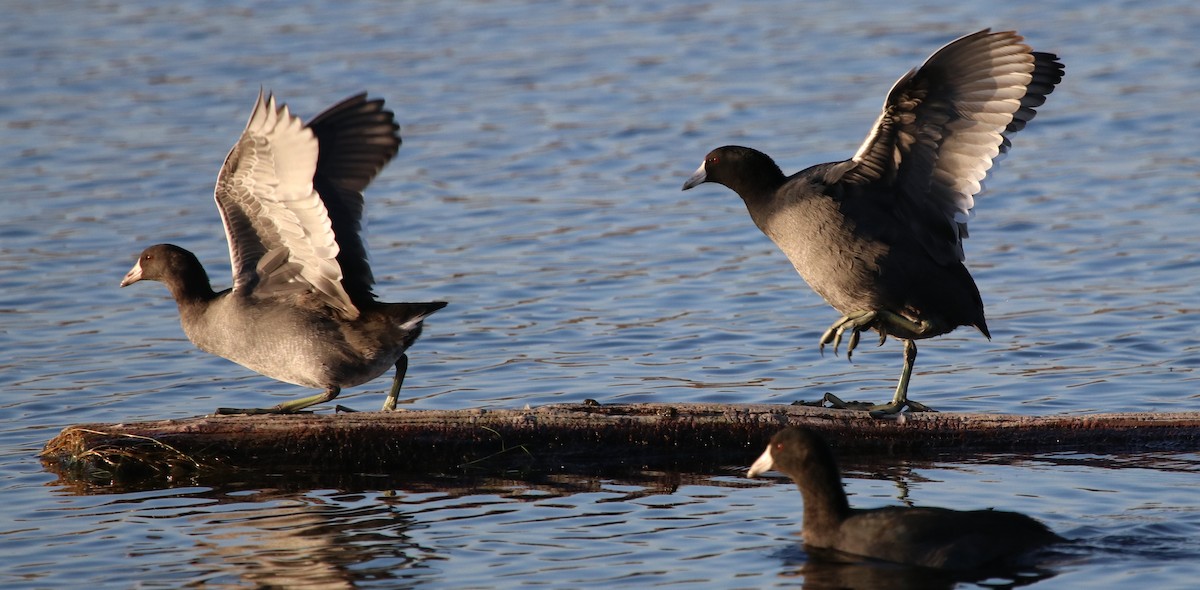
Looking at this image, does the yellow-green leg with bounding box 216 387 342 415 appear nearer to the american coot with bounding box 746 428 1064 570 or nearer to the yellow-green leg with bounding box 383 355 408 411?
the yellow-green leg with bounding box 383 355 408 411

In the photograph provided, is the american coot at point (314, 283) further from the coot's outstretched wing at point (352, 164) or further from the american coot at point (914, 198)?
the american coot at point (914, 198)

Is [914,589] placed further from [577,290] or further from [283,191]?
[577,290]

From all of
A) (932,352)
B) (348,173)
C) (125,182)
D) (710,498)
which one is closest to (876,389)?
(932,352)

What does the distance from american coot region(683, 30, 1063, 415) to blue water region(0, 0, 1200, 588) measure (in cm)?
84

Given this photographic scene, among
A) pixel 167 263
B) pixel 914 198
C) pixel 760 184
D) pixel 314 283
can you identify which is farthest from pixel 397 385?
pixel 914 198

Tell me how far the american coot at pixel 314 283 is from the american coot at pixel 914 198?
172 centimetres

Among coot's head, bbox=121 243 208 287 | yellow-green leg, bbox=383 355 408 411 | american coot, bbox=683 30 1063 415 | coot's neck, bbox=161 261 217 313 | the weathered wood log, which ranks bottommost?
the weathered wood log

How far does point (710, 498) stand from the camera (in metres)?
6.57

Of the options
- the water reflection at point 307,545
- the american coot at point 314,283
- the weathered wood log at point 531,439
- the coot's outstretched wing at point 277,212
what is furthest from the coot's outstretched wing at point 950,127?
the water reflection at point 307,545

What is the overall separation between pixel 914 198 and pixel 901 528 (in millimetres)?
2201

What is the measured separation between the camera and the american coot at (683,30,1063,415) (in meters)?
7.19

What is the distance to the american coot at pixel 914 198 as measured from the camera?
23.6ft

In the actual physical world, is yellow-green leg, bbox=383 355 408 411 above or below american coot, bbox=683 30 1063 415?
below

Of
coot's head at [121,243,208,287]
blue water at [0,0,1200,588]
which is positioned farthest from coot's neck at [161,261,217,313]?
blue water at [0,0,1200,588]
